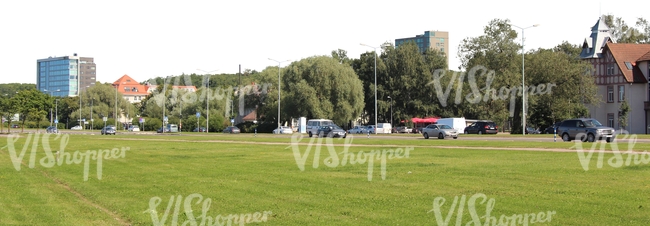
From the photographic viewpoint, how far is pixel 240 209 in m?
14.9

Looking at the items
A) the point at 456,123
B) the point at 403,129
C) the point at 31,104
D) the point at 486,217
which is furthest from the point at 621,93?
the point at 486,217

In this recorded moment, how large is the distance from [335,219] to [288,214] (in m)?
1.23

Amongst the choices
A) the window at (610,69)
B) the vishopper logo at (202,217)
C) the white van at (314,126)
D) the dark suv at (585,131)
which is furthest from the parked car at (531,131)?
the vishopper logo at (202,217)

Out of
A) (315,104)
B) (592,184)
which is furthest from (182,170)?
(315,104)

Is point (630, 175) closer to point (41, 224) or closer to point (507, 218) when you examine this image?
point (507, 218)

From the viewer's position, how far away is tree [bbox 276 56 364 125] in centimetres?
9450

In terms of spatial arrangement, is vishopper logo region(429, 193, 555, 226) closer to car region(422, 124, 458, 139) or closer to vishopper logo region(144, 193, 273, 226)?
vishopper logo region(144, 193, 273, 226)

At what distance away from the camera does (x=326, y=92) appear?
9556 centimetres

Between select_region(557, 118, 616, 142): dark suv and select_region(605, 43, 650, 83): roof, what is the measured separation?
157 feet

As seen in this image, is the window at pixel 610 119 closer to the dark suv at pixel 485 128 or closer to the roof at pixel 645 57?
the roof at pixel 645 57

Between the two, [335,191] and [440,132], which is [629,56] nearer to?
[440,132]

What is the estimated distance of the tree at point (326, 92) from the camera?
9450 cm

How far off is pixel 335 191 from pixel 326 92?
257ft

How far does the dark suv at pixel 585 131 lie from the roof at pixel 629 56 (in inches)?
1885
